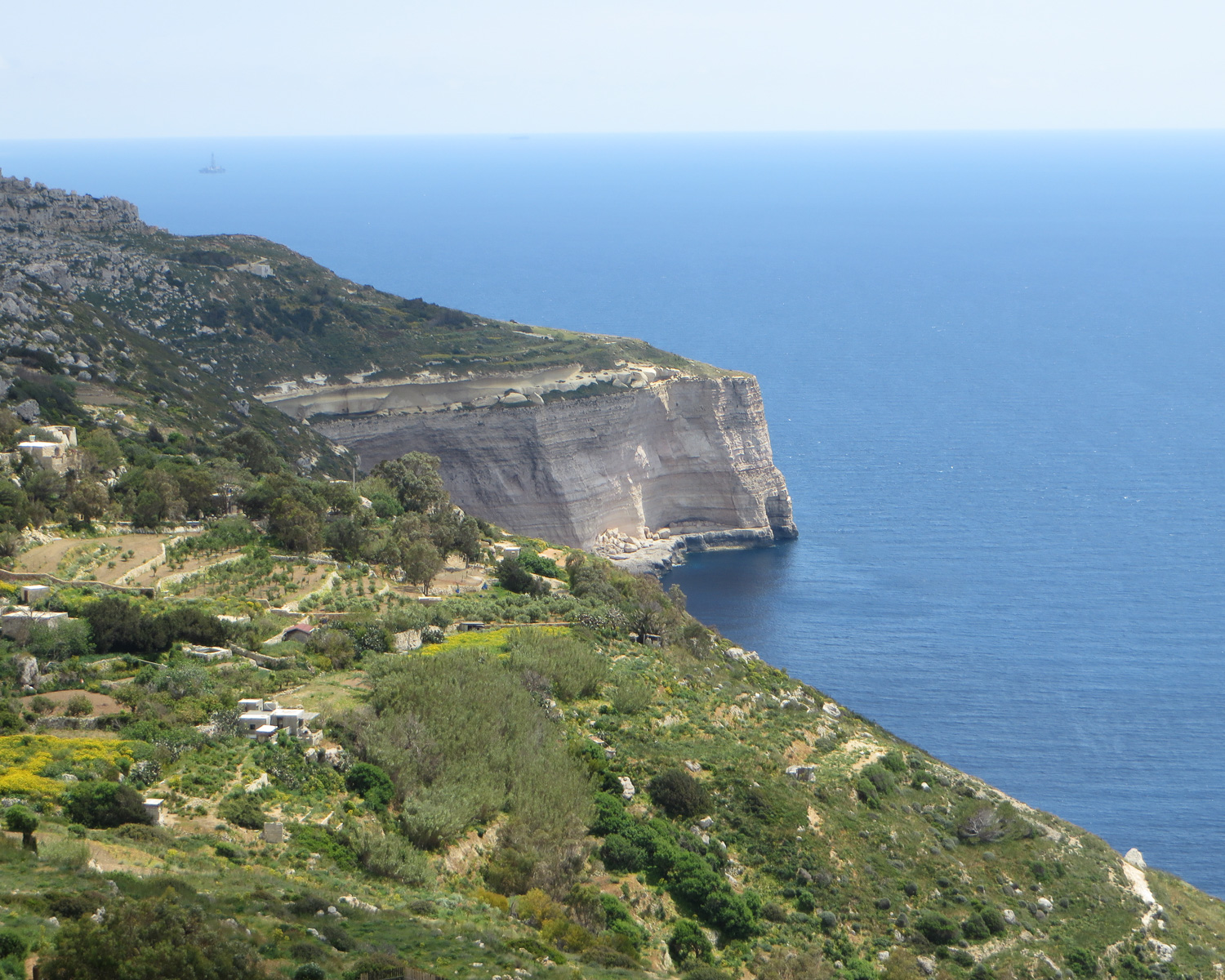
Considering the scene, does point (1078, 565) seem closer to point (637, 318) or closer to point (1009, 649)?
point (1009, 649)

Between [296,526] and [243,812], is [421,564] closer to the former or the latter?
[296,526]

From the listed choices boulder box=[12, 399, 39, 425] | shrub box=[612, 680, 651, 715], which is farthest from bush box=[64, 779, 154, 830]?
boulder box=[12, 399, 39, 425]

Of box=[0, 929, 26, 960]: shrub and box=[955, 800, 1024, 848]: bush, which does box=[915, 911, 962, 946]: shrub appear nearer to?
box=[955, 800, 1024, 848]: bush

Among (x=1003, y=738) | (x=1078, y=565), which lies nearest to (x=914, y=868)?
(x=1003, y=738)

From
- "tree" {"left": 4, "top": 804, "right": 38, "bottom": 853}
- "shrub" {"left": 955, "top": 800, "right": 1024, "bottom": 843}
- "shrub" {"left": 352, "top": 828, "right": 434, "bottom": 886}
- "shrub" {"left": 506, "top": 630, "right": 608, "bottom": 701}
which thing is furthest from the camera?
"shrub" {"left": 506, "top": 630, "right": 608, "bottom": 701}

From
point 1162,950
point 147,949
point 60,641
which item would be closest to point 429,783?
point 60,641

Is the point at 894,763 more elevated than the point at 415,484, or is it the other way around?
the point at 415,484

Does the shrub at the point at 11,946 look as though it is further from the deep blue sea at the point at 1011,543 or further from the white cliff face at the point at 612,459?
the white cliff face at the point at 612,459
